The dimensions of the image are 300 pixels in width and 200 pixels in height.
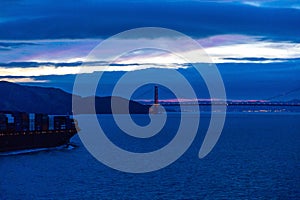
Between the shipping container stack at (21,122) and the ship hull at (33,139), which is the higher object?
the shipping container stack at (21,122)

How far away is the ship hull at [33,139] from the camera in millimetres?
72562

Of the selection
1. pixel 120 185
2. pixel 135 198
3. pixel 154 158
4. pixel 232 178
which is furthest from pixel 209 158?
pixel 135 198

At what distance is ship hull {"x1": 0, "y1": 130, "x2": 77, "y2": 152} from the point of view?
238ft

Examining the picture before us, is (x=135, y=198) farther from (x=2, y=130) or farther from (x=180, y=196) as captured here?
(x=2, y=130)

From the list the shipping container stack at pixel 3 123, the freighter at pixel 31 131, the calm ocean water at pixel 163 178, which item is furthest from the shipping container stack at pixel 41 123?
the calm ocean water at pixel 163 178

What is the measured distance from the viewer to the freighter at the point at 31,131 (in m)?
73.2

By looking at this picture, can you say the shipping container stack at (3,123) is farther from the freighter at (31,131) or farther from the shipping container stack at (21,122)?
the shipping container stack at (21,122)

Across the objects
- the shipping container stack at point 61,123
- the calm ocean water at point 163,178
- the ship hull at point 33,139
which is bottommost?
the calm ocean water at point 163,178

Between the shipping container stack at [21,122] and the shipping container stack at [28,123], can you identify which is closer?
the shipping container stack at [28,123]

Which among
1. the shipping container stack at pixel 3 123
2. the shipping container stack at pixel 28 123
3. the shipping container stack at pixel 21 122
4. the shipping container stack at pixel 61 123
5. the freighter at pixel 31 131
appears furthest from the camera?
the shipping container stack at pixel 61 123

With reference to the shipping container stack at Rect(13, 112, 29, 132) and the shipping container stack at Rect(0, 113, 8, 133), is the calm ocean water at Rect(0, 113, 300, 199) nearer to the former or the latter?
the shipping container stack at Rect(0, 113, 8, 133)

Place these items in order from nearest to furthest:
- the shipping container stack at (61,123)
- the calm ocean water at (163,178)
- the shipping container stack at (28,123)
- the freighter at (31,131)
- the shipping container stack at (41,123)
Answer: the calm ocean water at (163,178) → the freighter at (31,131) → the shipping container stack at (28,123) → the shipping container stack at (41,123) → the shipping container stack at (61,123)

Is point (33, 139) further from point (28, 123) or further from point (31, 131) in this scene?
point (28, 123)

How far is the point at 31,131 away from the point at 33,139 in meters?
1.24
